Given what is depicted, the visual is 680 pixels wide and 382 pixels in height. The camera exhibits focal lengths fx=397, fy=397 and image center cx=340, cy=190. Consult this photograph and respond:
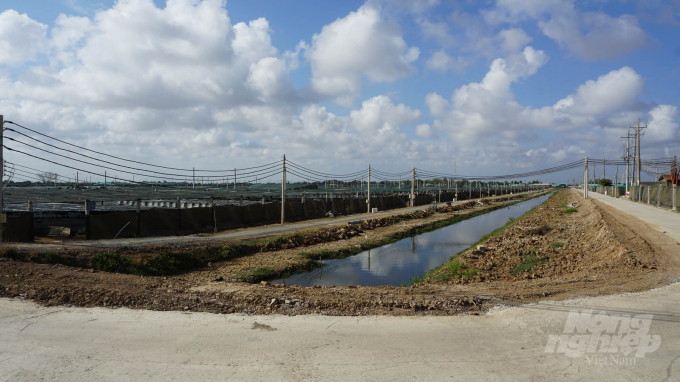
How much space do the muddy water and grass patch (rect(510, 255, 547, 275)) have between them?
3.76 metres

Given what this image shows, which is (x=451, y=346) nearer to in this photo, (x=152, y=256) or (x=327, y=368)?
(x=327, y=368)

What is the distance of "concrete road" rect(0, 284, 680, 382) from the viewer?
524cm

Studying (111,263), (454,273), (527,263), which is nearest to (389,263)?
(454,273)

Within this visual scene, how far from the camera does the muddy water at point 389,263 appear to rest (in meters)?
15.2

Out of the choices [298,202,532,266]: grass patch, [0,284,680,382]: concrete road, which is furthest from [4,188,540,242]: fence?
[0,284,680,382]: concrete road

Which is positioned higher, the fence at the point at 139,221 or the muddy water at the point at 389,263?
the fence at the point at 139,221

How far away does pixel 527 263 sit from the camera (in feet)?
50.5

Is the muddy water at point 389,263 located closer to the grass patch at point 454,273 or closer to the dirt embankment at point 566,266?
the grass patch at point 454,273

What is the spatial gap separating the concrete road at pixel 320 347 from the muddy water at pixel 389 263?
287 inches

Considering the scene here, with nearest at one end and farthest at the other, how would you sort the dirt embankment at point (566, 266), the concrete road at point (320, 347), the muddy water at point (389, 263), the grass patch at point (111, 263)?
1. the concrete road at point (320, 347)
2. the dirt embankment at point (566, 266)
3. the grass patch at point (111, 263)
4. the muddy water at point (389, 263)

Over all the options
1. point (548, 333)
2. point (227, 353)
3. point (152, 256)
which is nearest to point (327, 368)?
point (227, 353)

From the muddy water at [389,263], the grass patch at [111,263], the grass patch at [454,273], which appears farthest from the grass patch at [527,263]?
the grass patch at [111,263]

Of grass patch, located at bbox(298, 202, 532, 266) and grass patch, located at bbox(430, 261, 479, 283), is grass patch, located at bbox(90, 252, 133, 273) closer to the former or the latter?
grass patch, located at bbox(298, 202, 532, 266)

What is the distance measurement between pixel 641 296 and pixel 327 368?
731cm
